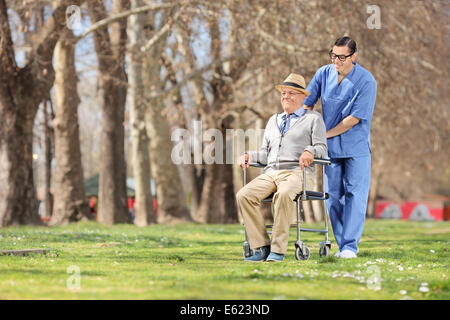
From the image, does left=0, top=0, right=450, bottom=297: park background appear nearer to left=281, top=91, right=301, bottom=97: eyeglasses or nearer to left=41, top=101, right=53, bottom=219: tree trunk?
left=41, top=101, right=53, bottom=219: tree trunk

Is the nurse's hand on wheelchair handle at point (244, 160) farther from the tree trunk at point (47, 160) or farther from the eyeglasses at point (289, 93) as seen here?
the tree trunk at point (47, 160)

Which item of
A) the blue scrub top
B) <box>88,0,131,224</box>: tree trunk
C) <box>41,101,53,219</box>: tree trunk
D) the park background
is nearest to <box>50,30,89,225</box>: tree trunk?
the park background

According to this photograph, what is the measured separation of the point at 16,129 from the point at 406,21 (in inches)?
456

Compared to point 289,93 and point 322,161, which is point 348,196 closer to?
point 322,161

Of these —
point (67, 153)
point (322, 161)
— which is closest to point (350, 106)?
point (322, 161)

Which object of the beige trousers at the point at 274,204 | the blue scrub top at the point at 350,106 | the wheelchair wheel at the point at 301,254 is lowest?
the wheelchair wheel at the point at 301,254

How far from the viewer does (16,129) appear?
16.5m

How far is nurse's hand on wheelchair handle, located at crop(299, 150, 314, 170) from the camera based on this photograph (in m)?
7.67

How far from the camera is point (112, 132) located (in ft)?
68.3

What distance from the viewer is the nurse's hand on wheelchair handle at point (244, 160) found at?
8.19 meters

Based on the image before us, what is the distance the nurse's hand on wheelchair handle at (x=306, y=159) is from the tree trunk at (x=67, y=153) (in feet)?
43.4

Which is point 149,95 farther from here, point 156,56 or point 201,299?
point 201,299

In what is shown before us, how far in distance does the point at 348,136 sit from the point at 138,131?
12.5 m

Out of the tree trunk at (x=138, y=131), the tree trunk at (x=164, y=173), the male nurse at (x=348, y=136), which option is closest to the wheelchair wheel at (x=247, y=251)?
the male nurse at (x=348, y=136)
